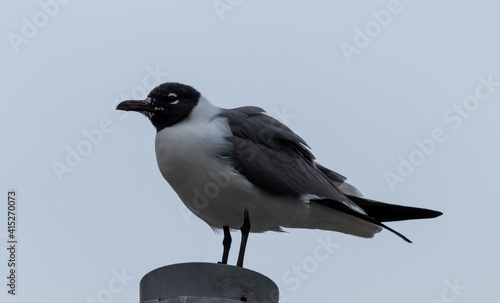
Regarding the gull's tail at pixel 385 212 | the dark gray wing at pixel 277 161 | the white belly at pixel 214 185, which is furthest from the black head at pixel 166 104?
the gull's tail at pixel 385 212

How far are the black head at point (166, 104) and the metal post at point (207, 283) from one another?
2143 mm

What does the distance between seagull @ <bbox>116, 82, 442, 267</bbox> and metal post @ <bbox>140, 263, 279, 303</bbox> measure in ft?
4.98

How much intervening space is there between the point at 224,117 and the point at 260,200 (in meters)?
0.84

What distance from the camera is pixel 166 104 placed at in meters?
7.25

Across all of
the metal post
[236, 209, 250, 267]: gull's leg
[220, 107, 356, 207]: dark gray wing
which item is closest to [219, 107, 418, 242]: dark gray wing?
[220, 107, 356, 207]: dark gray wing

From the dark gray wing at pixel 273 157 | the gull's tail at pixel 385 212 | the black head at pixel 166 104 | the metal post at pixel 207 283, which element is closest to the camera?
the metal post at pixel 207 283

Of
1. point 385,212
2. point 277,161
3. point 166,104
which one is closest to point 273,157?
point 277,161

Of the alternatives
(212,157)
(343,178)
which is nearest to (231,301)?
(212,157)

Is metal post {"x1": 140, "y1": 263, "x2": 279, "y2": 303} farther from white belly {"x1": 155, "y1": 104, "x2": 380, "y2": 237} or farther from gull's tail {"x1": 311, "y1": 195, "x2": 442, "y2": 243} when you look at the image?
gull's tail {"x1": 311, "y1": 195, "x2": 442, "y2": 243}

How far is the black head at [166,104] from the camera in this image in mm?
7164

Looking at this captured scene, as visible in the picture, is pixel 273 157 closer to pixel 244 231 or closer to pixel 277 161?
pixel 277 161

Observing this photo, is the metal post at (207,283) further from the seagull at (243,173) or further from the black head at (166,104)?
the black head at (166,104)

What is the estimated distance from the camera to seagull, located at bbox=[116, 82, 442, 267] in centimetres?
674

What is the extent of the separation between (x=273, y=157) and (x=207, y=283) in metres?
2.11
